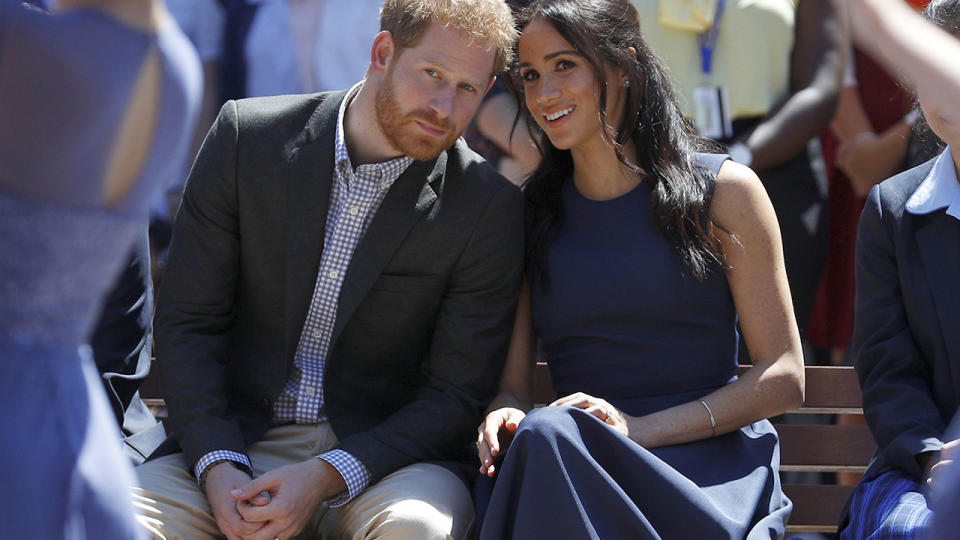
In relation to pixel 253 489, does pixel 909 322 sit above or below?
above

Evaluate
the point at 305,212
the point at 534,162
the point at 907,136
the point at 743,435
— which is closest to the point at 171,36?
the point at 305,212

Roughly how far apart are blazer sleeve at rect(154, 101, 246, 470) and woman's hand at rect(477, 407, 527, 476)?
2.07ft

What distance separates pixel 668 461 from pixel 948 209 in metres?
0.90

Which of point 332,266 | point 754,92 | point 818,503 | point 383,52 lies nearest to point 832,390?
point 818,503

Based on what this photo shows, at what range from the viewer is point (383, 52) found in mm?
3441

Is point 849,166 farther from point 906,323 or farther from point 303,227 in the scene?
point 303,227

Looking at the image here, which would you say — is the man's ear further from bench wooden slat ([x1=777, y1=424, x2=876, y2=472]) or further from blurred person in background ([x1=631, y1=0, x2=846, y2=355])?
bench wooden slat ([x1=777, y1=424, x2=876, y2=472])

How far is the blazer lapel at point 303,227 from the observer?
323 centimetres

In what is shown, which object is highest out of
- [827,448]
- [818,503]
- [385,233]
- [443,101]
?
[443,101]

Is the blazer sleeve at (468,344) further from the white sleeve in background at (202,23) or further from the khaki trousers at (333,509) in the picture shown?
the white sleeve in background at (202,23)

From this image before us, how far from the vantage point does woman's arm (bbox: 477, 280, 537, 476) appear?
3.13 m

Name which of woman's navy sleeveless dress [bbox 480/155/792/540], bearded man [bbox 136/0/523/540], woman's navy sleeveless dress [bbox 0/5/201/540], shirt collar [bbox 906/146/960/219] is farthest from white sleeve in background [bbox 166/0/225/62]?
woman's navy sleeveless dress [bbox 0/5/201/540]

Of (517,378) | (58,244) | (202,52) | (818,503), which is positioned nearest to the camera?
(58,244)

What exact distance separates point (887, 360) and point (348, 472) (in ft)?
4.38
